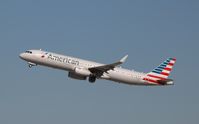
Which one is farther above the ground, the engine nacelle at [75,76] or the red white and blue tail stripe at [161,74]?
the red white and blue tail stripe at [161,74]

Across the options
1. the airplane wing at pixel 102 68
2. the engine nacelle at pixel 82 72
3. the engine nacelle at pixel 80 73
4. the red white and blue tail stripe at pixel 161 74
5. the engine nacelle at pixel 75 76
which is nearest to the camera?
the airplane wing at pixel 102 68

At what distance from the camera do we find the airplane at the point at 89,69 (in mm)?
97312

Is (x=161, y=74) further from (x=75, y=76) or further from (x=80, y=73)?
(x=80, y=73)

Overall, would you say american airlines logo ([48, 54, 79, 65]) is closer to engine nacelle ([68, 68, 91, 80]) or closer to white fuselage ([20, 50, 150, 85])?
white fuselage ([20, 50, 150, 85])

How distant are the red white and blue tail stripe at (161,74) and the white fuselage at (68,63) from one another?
5.02 m

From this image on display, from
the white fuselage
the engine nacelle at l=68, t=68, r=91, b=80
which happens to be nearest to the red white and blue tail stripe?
the white fuselage

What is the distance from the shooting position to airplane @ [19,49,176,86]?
97.3m

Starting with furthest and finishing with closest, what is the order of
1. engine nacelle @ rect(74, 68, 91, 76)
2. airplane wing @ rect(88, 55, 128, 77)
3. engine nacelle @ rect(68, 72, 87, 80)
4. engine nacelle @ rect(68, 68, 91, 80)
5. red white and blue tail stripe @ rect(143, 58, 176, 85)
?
red white and blue tail stripe @ rect(143, 58, 176, 85), engine nacelle @ rect(68, 72, 87, 80), engine nacelle @ rect(68, 68, 91, 80), engine nacelle @ rect(74, 68, 91, 76), airplane wing @ rect(88, 55, 128, 77)

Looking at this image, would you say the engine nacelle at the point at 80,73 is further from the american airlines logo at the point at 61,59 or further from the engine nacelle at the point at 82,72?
the american airlines logo at the point at 61,59

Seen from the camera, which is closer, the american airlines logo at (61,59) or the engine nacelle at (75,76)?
the american airlines logo at (61,59)

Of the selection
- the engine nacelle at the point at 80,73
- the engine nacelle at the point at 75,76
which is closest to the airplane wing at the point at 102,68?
the engine nacelle at the point at 80,73

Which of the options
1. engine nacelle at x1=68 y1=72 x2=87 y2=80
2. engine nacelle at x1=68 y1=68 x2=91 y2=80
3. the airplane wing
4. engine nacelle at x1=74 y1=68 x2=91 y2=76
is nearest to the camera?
the airplane wing

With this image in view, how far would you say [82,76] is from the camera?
328 feet

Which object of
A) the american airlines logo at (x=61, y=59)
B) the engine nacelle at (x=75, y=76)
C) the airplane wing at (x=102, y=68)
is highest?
the american airlines logo at (x=61, y=59)
